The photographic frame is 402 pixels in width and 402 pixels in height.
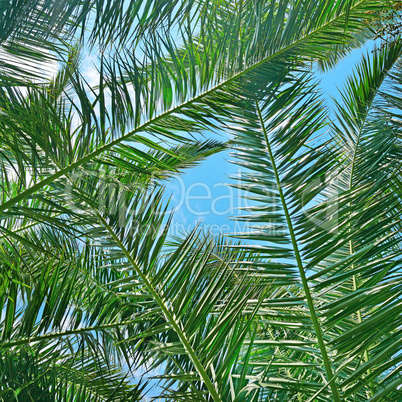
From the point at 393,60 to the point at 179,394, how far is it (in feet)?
8.80

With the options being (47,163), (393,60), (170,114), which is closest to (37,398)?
(47,163)

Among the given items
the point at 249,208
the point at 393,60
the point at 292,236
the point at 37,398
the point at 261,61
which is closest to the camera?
the point at 37,398

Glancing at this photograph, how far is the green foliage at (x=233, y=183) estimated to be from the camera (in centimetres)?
161

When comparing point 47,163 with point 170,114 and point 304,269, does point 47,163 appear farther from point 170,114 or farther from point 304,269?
point 304,269

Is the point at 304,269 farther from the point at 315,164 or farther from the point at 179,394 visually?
the point at 179,394

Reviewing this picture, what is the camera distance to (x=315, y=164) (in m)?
1.87

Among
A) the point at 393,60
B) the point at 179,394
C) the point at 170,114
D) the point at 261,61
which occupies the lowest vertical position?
the point at 179,394

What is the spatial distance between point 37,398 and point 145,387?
0.44m

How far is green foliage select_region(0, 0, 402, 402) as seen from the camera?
161 centimetres

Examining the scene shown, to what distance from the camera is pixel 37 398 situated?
1.53 meters

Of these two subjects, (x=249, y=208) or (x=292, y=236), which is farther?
(x=249, y=208)

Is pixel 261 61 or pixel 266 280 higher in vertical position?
pixel 261 61

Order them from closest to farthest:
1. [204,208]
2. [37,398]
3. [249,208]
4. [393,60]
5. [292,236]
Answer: [37,398] < [292,236] < [249,208] < [393,60] < [204,208]

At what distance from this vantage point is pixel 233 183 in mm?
2010
